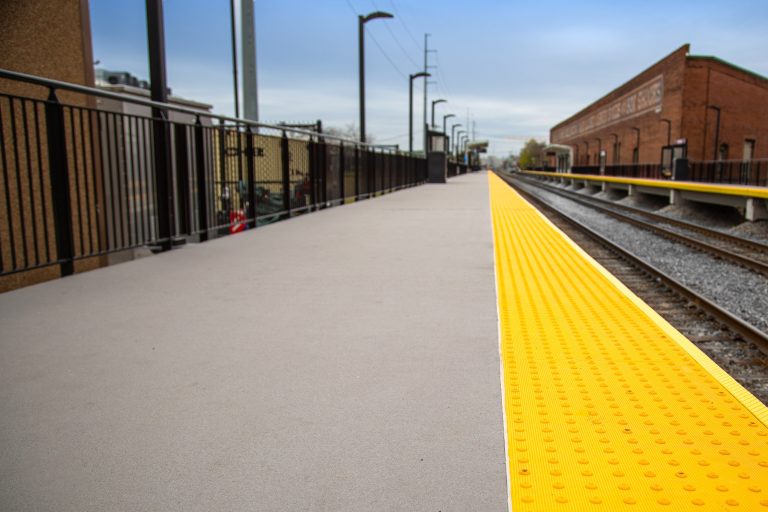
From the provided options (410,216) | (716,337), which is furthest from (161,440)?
(410,216)

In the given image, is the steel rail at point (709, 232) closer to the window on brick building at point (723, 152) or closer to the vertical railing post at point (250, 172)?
the vertical railing post at point (250, 172)

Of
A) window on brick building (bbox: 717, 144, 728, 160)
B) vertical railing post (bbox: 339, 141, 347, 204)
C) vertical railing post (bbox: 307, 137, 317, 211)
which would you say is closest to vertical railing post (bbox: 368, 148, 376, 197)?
vertical railing post (bbox: 339, 141, 347, 204)

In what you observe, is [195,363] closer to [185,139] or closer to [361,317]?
[361,317]

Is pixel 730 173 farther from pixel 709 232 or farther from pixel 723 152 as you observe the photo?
pixel 723 152

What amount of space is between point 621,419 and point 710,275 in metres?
6.65

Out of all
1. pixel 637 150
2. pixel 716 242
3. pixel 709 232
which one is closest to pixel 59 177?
pixel 716 242

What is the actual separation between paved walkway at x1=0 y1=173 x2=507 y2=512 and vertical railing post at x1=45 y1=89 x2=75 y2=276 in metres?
0.34

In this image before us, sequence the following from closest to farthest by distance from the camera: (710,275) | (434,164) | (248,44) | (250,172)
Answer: (710,275)
(250,172)
(248,44)
(434,164)

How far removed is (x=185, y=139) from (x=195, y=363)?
507 cm

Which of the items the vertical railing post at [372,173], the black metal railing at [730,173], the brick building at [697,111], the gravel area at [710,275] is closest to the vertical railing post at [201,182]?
the gravel area at [710,275]

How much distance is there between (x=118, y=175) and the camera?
645 centimetres

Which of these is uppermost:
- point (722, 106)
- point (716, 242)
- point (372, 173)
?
point (722, 106)

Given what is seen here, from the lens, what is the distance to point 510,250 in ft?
25.1

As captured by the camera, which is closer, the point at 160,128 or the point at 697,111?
the point at 160,128
